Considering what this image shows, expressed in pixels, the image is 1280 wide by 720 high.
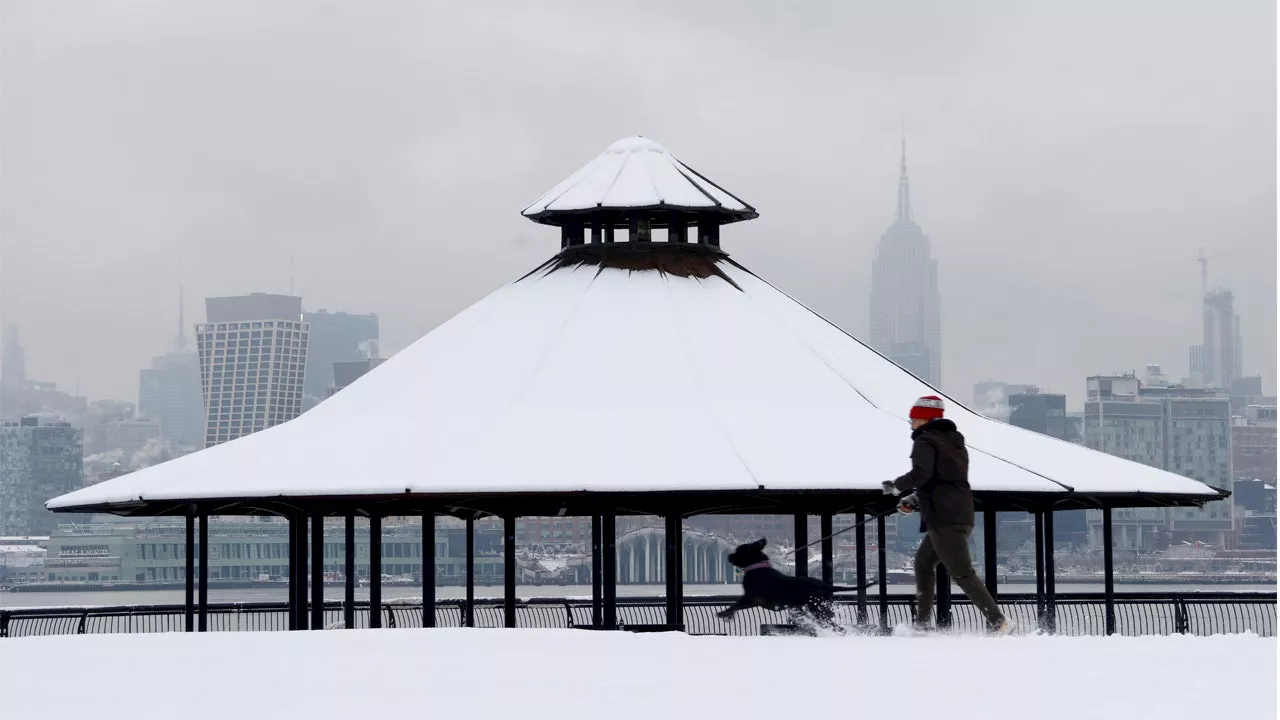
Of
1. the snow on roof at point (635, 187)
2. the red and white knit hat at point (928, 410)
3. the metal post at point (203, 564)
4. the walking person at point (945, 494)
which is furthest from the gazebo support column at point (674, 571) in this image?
the walking person at point (945, 494)

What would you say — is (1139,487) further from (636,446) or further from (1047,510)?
(636,446)

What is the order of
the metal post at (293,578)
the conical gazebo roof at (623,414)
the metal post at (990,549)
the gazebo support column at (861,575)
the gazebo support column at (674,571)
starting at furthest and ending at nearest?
the metal post at (990,549), the metal post at (293,578), the gazebo support column at (861,575), the conical gazebo roof at (623,414), the gazebo support column at (674,571)

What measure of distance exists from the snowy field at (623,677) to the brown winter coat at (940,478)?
1.10 metres

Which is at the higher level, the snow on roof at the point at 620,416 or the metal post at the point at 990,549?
the snow on roof at the point at 620,416

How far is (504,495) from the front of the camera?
26.3 meters

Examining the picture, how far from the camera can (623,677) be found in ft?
41.7

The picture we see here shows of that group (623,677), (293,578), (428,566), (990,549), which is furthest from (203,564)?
(623,677)

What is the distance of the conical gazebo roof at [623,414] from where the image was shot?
86.7 ft

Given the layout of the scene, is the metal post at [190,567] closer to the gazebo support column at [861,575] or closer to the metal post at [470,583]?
the metal post at [470,583]

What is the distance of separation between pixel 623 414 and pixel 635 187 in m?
6.85

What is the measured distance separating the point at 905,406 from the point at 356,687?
1960 centimetres

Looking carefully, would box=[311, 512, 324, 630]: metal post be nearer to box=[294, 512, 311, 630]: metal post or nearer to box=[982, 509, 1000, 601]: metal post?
box=[294, 512, 311, 630]: metal post

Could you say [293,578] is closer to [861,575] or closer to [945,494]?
[861,575]

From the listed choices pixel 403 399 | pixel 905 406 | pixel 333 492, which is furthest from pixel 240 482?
pixel 905 406
